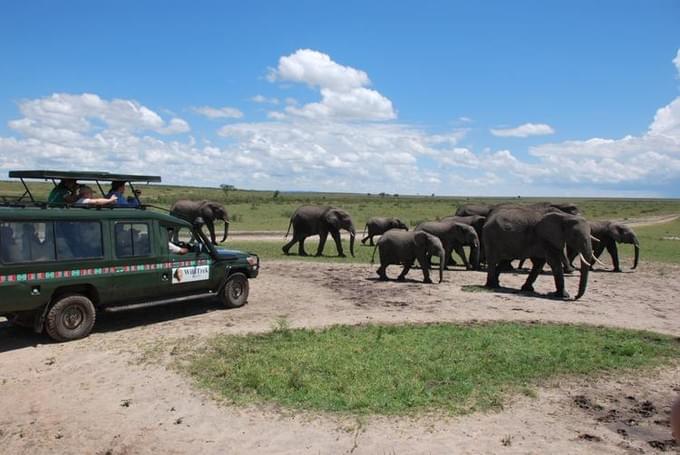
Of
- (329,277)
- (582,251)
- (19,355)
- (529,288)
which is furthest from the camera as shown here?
(329,277)

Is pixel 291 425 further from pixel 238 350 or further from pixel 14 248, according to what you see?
pixel 14 248

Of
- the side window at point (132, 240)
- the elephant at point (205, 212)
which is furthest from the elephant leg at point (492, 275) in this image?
the elephant at point (205, 212)

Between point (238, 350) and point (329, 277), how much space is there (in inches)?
335

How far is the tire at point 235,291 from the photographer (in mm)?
13102

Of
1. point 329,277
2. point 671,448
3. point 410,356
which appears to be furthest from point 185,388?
point 329,277

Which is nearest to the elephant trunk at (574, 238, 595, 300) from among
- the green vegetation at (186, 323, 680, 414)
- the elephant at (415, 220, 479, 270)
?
the green vegetation at (186, 323, 680, 414)

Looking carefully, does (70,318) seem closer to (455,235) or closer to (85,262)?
(85,262)

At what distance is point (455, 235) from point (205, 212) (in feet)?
43.5

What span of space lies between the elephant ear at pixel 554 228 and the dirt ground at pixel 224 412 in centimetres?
320

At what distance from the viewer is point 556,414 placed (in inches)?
285

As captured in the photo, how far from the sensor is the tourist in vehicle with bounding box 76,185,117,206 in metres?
10.8

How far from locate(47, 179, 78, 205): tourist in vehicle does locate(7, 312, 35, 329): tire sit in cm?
244

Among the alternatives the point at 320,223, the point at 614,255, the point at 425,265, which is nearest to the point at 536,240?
the point at 425,265

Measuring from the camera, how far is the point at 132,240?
36.3ft
